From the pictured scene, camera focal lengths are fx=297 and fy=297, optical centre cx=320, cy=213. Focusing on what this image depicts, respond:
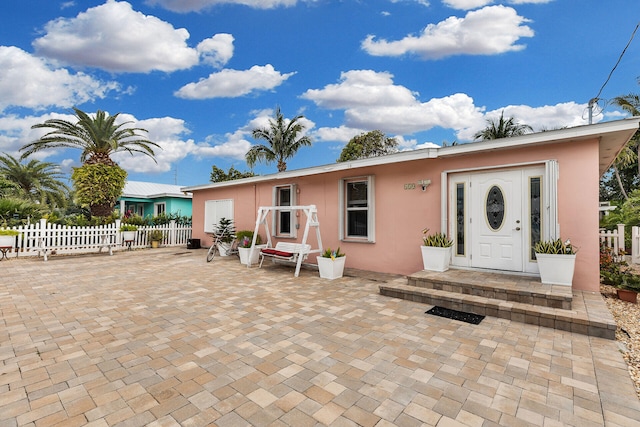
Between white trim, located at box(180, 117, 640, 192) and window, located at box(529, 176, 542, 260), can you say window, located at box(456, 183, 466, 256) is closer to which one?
white trim, located at box(180, 117, 640, 192)

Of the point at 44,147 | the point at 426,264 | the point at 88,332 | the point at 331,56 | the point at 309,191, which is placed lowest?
the point at 88,332

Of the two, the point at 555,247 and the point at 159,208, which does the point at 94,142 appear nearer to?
the point at 159,208

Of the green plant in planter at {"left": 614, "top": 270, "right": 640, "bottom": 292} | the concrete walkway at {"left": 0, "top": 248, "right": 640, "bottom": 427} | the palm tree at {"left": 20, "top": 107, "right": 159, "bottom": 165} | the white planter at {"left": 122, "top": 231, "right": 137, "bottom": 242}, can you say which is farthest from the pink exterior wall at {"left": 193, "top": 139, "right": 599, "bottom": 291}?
the palm tree at {"left": 20, "top": 107, "right": 159, "bottom": 165}

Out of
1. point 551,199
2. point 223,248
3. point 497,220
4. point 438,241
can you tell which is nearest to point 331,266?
point 438,241

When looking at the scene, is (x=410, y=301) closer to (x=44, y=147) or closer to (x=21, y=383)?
(x=21, y=383)

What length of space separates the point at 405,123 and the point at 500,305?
23.0 meters

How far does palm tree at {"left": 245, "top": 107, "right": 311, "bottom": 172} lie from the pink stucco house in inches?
→ 416

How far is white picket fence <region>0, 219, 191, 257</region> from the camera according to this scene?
9.16 meters

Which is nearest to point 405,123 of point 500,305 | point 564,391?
point 500,305

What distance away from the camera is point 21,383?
2.28 m

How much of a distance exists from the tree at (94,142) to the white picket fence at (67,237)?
2064 mm

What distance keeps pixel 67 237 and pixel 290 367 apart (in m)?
10.8

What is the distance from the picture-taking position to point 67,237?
9.77 meters

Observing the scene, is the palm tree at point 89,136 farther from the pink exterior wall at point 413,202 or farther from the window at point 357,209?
the window at point 357,209
